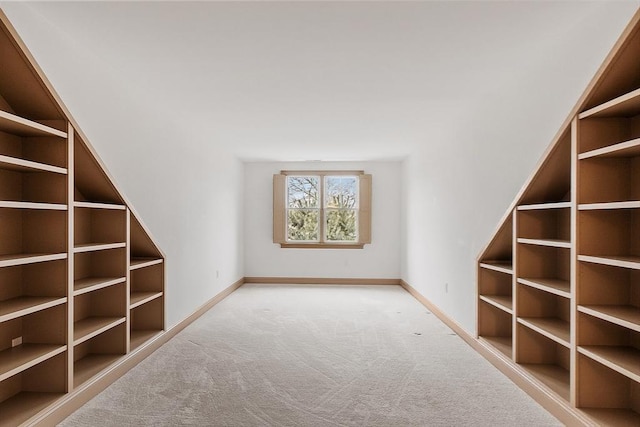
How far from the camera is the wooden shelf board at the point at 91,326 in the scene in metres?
2.72

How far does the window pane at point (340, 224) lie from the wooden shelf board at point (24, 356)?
584 centimetres

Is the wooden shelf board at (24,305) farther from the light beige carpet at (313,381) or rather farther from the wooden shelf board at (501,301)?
the wooden shelf board at (501,301)

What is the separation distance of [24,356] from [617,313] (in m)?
3.34

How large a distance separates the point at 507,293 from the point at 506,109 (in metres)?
1.70

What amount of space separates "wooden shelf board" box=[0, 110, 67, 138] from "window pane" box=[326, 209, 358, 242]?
19.3 ft

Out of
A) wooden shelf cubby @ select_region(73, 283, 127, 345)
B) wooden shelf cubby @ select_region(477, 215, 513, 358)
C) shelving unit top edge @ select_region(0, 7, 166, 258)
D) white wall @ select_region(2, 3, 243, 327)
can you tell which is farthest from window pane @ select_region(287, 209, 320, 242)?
wooden shelf cubby @ select_region(73, 283, 127, 345)

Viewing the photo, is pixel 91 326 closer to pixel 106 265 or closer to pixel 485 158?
pixel 106 265

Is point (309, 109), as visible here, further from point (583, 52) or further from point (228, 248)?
point (228, 248)

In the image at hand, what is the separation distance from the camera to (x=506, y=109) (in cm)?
340

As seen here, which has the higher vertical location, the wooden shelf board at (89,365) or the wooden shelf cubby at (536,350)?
the wooden shelf cubby at (536,350)

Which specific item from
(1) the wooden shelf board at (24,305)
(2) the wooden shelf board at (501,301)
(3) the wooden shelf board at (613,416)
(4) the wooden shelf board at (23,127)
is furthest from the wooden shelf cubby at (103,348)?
(3) the wooden shelf board at (613,416)

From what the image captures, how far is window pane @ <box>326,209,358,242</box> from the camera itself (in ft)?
26.3

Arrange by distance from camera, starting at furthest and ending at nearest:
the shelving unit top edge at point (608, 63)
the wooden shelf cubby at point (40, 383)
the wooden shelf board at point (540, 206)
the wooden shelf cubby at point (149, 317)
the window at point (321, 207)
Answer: the window at point (321, 207), the wooden shelf cubby at point (149, 317), the wooden shelf board at point (540, 206), the wooden shelf cubby at point (40, 383), the shelving unit top edge at point (608, 63)

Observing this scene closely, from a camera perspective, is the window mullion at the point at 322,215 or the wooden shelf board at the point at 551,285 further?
the window mullion at the point at 322,215
